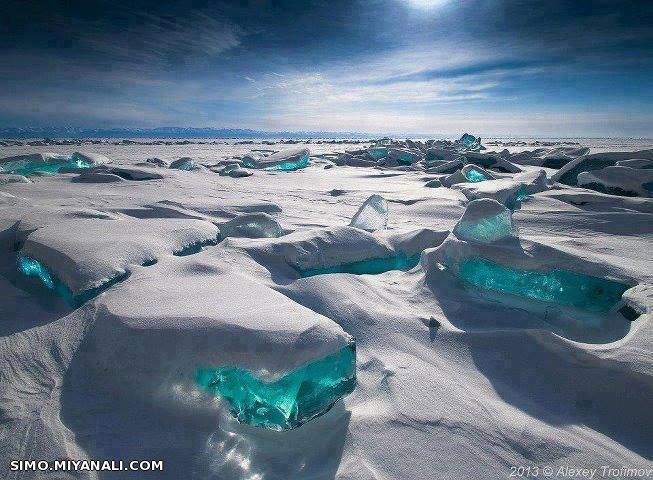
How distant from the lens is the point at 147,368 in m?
0.91

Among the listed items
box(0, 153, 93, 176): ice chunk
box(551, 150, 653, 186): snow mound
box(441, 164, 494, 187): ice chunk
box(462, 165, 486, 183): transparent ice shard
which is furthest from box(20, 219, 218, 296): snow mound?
box(551, 150, 653, 186): snow mound

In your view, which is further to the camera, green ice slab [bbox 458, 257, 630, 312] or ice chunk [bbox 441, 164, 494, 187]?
ice chunk [bbox 441, 164, 494, 187]

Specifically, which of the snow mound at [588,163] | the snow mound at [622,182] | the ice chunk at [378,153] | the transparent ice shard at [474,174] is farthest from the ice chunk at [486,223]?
the ice chunk at [378,153]

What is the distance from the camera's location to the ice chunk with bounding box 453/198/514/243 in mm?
1757

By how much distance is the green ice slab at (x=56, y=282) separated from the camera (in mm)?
1173

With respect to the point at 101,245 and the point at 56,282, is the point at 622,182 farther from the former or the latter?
the point at 56,282

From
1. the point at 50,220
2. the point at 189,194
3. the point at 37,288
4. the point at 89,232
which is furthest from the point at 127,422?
the point at 189,194

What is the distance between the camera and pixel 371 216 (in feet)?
8.02

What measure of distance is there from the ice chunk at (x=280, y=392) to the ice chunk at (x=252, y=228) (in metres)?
1.20

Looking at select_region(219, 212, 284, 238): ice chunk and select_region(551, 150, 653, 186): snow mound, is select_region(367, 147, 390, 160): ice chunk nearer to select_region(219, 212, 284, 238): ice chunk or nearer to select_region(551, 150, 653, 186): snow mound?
select_region(551, 150, 653, 186): snow mound

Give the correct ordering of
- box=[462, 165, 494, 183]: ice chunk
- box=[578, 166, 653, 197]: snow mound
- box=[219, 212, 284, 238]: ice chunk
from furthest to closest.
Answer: box=[462, 165, 494, 183]: ice chunk, box=[578, 166, 653, 197]: snow mound, box=[219, 212, 284, 238]: ice chunk

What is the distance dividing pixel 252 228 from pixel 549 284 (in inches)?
61.3

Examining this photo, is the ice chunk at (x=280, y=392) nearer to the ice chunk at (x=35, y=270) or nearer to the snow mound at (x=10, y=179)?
the ice chunk at (x=35, y=270)

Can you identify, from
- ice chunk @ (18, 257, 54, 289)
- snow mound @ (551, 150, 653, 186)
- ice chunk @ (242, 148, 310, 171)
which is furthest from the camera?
ice chunk @ (242, 148, 310, 171)
